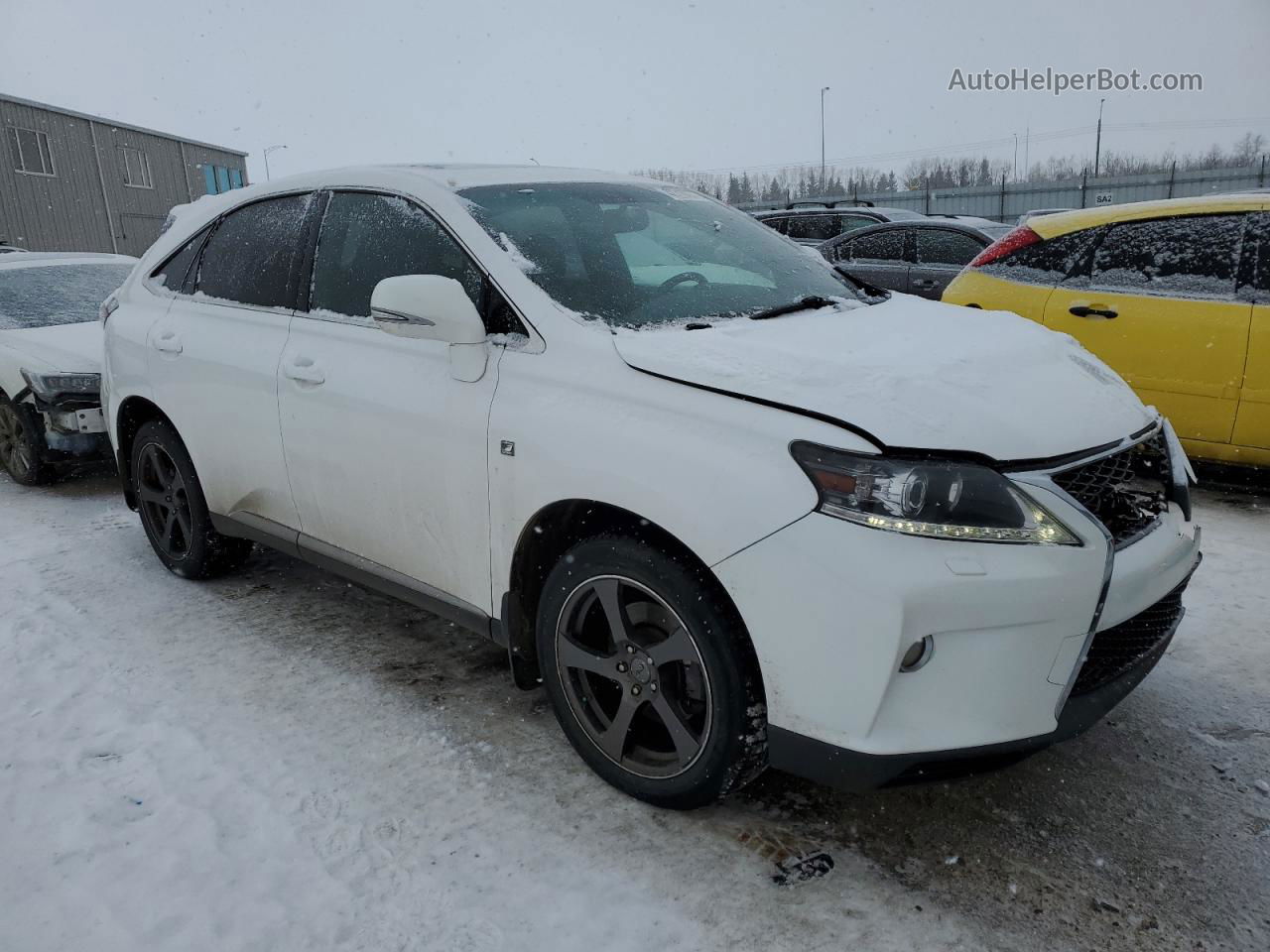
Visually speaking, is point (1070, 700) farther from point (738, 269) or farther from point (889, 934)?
point (738, 269)

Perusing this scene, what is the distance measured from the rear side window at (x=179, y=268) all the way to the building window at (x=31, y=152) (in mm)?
29591

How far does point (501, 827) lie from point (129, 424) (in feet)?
9.98

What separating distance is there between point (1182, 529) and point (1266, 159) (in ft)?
122

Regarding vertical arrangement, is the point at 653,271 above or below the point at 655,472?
above

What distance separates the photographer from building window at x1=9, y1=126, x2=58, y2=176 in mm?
27234

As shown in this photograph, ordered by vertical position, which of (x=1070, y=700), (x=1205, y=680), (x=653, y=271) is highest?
(x=653, y=271)

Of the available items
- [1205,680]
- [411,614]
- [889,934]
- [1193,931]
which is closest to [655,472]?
[889,934]

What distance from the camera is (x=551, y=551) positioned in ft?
8.57

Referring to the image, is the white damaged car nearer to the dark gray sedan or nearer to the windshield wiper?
the windshield wiper

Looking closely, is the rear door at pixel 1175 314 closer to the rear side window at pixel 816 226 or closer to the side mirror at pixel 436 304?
the side mirror at pixel 436 304

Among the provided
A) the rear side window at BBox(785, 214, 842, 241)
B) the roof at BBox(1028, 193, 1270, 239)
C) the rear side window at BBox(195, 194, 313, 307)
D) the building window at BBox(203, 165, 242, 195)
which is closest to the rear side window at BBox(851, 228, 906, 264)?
the rear side window at BBox(785, 214, 842, 241)

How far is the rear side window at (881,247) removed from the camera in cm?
995

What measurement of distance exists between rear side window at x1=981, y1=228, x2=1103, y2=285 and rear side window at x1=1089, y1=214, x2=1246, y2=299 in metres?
0.08

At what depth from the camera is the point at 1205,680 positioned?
313cm
